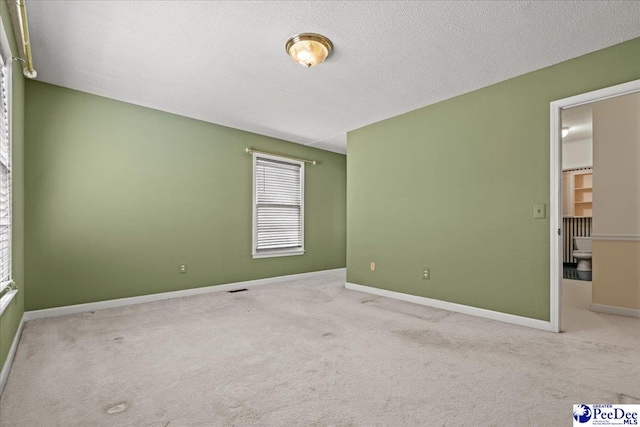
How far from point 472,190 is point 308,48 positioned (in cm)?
223

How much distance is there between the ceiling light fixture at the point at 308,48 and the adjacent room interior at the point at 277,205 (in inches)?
0.7

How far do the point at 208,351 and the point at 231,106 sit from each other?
2812 mm

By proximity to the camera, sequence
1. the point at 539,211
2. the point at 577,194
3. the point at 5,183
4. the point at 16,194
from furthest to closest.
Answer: the point at 577,194
the point at 539,211
the point at 16,194
the point at 5,183

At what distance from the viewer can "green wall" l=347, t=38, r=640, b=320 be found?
289 centimetres

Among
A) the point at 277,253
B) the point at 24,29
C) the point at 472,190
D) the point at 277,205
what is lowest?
the point at 277,253

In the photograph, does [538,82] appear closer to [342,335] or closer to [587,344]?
[587,344]

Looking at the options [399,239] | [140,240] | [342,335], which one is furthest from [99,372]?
[399,239]

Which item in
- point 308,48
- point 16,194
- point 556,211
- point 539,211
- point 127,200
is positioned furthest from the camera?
point 127,200

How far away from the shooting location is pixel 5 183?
7.34 ft

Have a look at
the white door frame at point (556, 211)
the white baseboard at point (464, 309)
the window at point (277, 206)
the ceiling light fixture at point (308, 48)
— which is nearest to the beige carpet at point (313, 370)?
the white baseboard at point (464, 309)

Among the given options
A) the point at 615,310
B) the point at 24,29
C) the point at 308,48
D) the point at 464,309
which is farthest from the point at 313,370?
the point at 615,310

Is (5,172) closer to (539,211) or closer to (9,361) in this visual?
(9,361)

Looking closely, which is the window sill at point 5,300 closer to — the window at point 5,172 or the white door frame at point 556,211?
the window at point 5,172

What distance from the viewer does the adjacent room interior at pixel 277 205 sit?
189 centimetres
